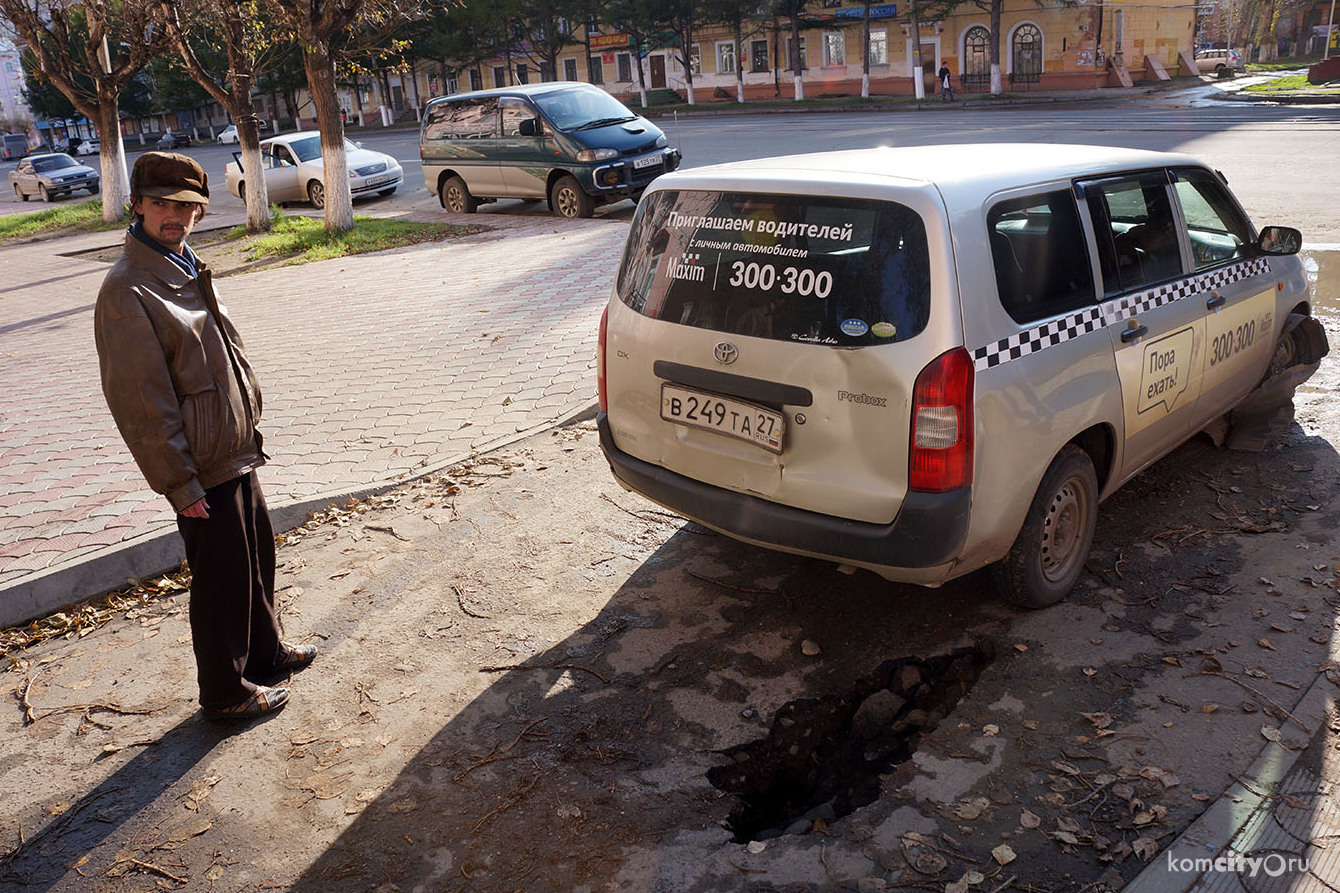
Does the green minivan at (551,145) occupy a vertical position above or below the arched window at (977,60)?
below

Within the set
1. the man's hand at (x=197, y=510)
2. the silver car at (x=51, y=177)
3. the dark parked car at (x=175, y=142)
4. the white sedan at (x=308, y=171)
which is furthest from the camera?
the dark parked car at (x=175, y=142)

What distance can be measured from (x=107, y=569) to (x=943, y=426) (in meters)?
3.87

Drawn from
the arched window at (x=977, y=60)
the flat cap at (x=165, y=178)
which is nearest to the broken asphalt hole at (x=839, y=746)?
the flat cap at (x=165, y=178)

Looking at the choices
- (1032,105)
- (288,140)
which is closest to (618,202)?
(288,140)

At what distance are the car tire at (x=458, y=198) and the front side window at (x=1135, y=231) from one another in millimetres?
14103

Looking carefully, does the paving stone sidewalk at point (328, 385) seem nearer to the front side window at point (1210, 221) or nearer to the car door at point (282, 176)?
the front side window at point (1210, 221)

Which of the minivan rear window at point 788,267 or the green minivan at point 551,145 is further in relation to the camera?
the green minivan at point 551,145

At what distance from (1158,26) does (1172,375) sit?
159 feet

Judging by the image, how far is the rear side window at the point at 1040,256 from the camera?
3.49m

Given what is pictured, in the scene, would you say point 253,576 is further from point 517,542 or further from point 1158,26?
point 1158,26

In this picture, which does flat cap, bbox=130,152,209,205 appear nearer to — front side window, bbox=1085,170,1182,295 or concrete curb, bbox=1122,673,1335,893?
front side window, bbox=1085,170,1182,295

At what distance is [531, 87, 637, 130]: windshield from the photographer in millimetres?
14969

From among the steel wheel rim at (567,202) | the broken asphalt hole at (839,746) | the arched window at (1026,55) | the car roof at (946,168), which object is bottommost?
the broken asphalt hole at (839,746)

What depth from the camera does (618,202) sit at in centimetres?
1648
